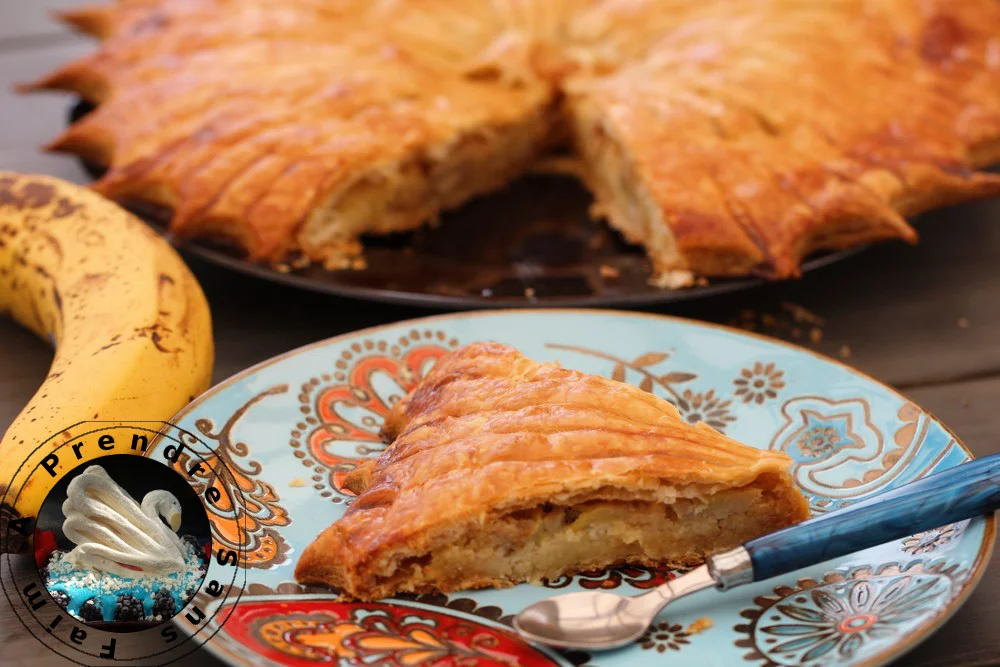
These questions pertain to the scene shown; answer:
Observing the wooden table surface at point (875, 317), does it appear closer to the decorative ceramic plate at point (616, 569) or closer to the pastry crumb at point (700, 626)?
the decorative ceramic plate at point (616, 569)

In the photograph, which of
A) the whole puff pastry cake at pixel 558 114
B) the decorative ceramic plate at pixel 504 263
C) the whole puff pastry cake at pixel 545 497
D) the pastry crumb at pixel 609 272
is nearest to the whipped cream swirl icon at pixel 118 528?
the whole puff pastry cake at pixel 545 497

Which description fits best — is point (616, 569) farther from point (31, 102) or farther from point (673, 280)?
point (31, 102)

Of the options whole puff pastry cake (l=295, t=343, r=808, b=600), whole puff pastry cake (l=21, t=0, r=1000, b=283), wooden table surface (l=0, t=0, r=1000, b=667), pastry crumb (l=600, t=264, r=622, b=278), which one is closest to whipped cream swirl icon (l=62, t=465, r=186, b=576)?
whole puff pastry cake (l=295, t=343, r=808, b=600)

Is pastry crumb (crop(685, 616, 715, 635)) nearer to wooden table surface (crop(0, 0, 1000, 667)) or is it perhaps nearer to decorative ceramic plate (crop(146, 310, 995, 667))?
decorative ceramic plate (crop(146, 310, 995, 667))

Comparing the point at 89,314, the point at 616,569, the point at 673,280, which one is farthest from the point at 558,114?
the point at 616,569

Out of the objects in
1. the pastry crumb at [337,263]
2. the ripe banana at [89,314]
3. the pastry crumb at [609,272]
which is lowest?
the pastry crumb at [609,272]
